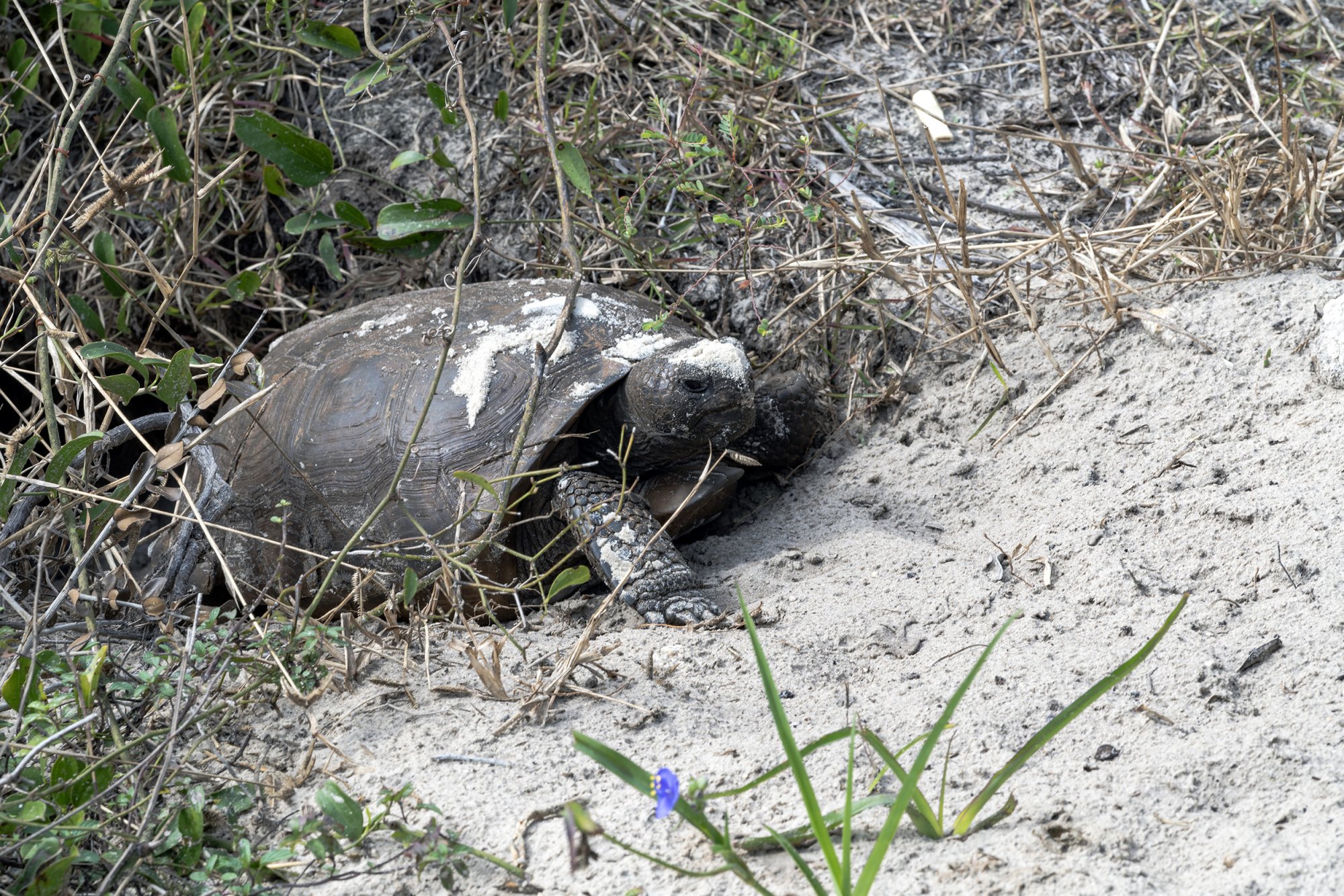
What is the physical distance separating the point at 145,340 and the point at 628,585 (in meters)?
1.26

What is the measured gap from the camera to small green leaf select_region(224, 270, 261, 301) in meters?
3.43

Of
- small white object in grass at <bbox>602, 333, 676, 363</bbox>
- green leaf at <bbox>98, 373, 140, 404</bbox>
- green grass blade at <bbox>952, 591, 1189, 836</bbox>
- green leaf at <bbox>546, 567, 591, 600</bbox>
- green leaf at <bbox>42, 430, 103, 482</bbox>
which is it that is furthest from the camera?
small white object in grass at <bbox>602, 333, 676, 363</bbox>

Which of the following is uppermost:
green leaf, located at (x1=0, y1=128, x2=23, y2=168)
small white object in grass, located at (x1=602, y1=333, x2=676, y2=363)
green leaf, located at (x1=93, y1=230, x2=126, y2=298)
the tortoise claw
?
green leaf, located at (x1=0, y1=128, x2=23, y2=168)

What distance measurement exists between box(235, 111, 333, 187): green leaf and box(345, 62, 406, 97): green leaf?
0.24 m

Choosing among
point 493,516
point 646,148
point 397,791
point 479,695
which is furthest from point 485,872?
point 646,148

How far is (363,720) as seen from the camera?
77.3 inches

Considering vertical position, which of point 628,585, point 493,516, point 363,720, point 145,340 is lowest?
point 628,585

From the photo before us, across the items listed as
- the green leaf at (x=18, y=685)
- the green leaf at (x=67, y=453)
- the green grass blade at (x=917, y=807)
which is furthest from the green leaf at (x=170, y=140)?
the green grass blade at (x=917, y=807)

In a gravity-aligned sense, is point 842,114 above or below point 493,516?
above

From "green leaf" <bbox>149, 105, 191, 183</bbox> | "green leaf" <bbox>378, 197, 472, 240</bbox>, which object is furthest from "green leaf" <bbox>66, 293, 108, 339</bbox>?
"green leaf" <bbox>378, 197, 472, 240</bbox>

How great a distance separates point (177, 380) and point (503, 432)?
0.97m

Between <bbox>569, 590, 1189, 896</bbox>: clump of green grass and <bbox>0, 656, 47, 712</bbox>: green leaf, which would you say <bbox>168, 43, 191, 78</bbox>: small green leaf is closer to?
<bbox>0, 656, 47, 712</bbox>: green leaf

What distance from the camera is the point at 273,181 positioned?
3.57 m

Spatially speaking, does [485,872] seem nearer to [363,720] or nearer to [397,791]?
[397,791]
